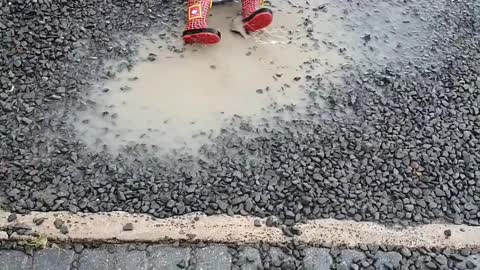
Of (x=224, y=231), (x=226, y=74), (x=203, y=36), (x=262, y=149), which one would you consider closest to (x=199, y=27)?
(x=203, y=36)

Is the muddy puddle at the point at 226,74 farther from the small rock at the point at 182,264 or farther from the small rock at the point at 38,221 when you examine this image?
the small rock at the point at 182,264

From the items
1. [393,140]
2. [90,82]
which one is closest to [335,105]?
[393,140]

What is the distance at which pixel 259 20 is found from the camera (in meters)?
3.46

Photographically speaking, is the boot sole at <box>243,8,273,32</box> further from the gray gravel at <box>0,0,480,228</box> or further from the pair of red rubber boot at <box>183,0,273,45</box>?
the gray gravel at <box>0,0,480,228</box>

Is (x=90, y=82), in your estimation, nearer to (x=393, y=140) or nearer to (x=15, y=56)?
(x=15, y=56)

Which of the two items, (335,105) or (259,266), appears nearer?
(259,266)

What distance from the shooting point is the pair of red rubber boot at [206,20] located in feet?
11.2

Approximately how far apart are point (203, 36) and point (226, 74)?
0.77 ft

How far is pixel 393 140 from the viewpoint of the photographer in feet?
10.3

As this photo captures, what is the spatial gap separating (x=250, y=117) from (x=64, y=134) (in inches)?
A: 34.8

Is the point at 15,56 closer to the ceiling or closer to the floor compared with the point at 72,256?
closer to the ceiling

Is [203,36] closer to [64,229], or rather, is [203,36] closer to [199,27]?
[199,27]

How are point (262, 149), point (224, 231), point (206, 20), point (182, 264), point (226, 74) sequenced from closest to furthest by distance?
point (182, 264), point (224, 231), point (262, 149), point (226, 74), point (206, 20)

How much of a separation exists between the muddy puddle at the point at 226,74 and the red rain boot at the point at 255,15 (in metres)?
0.08
